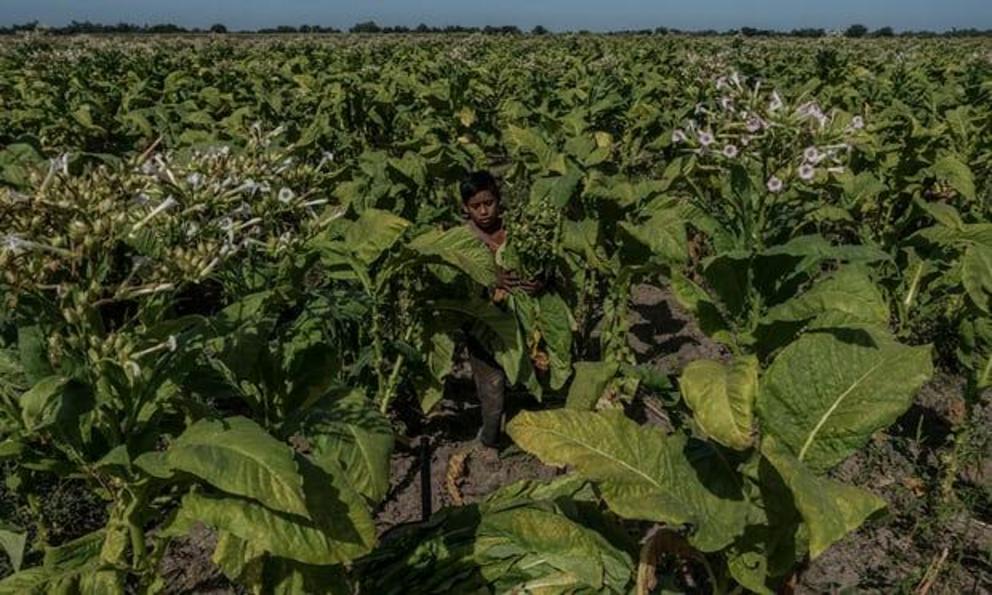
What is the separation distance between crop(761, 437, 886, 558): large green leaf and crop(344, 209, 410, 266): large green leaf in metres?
1.84

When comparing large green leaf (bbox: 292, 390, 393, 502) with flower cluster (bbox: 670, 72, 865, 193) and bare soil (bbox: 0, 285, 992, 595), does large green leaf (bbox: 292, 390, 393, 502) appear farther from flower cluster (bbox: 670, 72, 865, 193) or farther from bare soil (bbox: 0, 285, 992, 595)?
flower cluster (bbox: 670, 72, 865, 193)

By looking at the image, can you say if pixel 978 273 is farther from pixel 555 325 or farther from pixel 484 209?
pixel 484 209

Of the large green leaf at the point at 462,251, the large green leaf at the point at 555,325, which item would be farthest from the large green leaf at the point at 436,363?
the large green leaf at the point at 462,251

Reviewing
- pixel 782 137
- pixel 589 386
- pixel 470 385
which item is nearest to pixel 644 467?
pixel 589 386

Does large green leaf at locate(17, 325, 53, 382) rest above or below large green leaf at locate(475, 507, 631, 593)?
above

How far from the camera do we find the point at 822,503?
1.88 meters

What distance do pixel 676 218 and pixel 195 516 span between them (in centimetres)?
266

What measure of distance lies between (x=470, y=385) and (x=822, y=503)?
10.7 feet

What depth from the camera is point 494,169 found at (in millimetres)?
10961

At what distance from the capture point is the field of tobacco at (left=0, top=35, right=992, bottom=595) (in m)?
2.06

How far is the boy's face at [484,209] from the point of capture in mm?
4191

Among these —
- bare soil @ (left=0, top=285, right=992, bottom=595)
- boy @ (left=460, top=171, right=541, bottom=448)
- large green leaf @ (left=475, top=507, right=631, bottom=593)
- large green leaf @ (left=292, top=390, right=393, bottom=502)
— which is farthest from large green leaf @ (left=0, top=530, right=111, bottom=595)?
boy @ (left=460, top=171, right=541, bottom=448)

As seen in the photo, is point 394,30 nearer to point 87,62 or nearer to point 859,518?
point 87,62

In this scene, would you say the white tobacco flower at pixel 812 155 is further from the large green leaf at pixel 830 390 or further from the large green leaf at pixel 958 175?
the large green leaf at pixel 958 175
